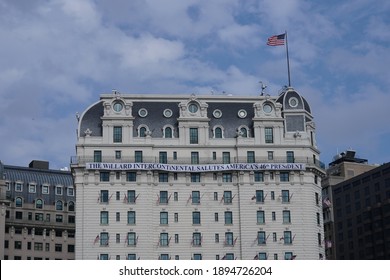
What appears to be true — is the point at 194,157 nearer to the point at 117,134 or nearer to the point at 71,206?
the point at 117,134

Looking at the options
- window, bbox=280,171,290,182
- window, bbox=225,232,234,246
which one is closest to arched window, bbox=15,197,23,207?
window, bbox=225,232,234,246

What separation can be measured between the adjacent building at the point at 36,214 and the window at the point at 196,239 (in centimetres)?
5132

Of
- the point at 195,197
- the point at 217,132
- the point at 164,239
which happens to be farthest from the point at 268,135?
the point at 164,239

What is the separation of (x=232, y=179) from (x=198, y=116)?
40.0ft

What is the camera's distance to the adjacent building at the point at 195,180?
137 m

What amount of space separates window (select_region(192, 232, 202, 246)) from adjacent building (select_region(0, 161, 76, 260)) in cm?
5132

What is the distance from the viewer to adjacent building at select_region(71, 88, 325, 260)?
137000 mm

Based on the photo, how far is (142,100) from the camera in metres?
148

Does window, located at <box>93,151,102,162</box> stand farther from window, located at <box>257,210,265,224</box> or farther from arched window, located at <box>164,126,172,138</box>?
window, located at <box>257,210,265,224</box>

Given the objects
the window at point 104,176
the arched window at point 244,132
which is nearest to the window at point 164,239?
the window at point 104,176

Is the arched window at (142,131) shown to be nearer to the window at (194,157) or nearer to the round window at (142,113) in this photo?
the round window at (142,113)
